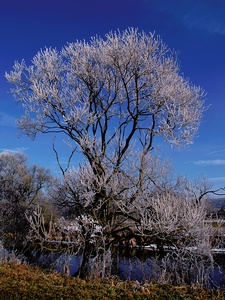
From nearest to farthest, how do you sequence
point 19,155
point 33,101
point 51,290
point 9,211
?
point 51,290
point 33,101
point 9,211
point 19,155

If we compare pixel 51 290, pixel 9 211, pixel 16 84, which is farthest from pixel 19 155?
pixel 51 290

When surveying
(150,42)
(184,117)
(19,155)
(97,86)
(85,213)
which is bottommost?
(85,213)

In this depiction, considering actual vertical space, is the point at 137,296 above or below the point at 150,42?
below

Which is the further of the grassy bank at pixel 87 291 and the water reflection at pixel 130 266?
the water reflection at pixel 130 266

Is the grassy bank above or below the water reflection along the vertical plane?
below

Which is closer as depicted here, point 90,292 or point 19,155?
point 90,292

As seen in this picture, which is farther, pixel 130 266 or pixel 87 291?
pixel 130 266

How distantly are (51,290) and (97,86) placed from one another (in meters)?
7.96

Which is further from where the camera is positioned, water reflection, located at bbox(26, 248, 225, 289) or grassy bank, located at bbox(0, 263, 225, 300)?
water reflection, located at bbox(26, 248, 225, 289)

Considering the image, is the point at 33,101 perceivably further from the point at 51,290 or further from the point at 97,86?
the point at 51,290

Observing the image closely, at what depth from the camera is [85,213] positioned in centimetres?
1119

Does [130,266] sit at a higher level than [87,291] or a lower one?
higher

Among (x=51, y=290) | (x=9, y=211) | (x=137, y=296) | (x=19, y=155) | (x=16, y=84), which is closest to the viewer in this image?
(x=137, y=296)

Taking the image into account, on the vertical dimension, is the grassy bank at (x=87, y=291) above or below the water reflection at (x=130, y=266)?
below
